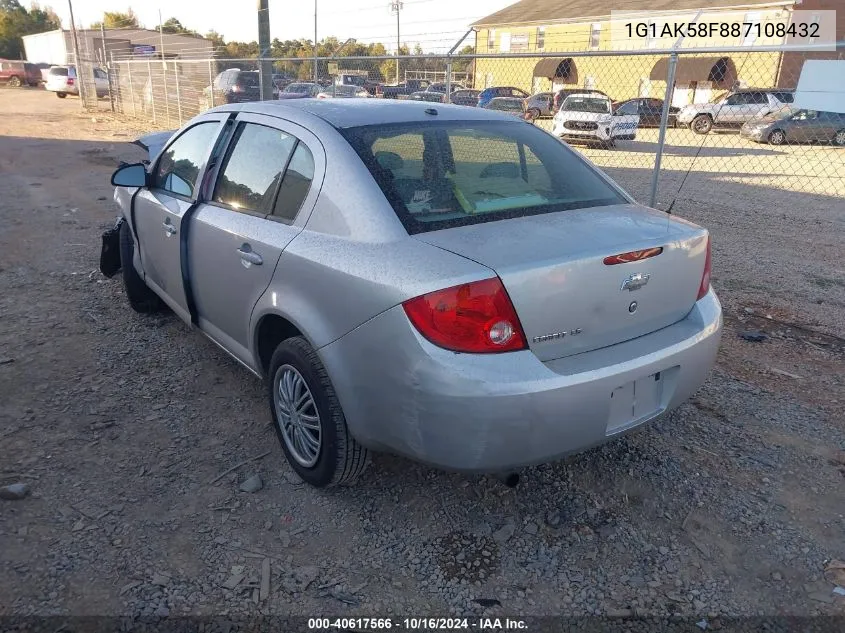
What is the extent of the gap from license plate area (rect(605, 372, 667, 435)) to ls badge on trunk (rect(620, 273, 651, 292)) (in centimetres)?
36

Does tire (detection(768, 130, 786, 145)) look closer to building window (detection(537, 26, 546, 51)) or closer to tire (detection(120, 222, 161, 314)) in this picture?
building window (detection(537, 26, 546, 51))

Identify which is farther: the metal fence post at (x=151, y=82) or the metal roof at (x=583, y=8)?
the metal roof at (x=583, y=8)

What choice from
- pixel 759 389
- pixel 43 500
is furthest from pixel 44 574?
pixel 759 389

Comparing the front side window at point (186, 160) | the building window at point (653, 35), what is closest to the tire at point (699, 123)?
the building window at point (653, 35)

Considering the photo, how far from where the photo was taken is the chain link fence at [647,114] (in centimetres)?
1276

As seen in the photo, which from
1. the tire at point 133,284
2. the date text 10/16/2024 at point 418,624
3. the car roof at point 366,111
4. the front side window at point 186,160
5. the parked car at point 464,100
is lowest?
the date text 10/16/2024 at point 418,624

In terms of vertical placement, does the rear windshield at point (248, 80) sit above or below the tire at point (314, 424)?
above

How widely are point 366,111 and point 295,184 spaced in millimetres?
558

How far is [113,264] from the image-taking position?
554cm

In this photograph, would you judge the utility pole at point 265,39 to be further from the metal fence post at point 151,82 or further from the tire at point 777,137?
the tire at point 777,137

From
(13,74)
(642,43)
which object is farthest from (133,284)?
(13,74)

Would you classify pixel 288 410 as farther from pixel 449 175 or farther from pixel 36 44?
pixel 36 44

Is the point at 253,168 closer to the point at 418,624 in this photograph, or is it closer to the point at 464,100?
the point at 418,624

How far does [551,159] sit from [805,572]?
217 cm
